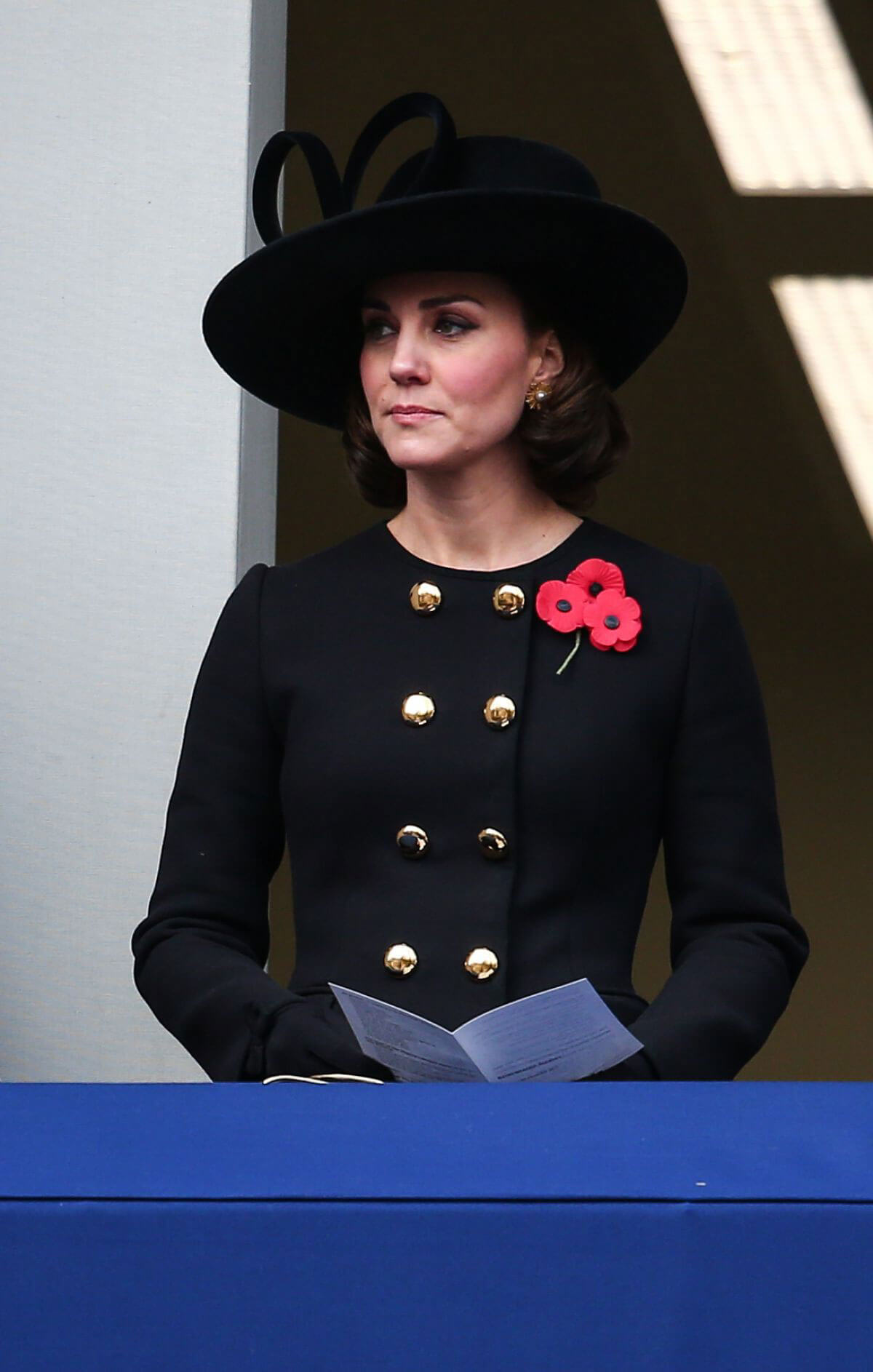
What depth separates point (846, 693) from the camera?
462 cm

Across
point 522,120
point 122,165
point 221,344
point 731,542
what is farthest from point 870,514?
point 221,344

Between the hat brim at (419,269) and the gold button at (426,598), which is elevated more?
the hat brim at (419,269)

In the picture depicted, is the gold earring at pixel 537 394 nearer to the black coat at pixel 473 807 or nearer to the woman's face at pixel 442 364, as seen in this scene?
the woman's face at pixel 442 364

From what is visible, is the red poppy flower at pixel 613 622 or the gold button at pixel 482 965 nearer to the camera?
the gold button at pixel 482 965

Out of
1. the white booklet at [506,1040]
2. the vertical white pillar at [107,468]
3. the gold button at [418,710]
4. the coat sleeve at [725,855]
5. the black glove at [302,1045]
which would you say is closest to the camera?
the white booklet at [506,1040]

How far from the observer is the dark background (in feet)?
14.6

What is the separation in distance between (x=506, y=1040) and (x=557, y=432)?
615 mm

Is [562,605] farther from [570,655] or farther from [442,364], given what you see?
[442,364]

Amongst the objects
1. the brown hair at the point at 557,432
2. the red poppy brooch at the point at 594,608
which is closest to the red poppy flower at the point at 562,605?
the red poppy brooch at the point at 594,608

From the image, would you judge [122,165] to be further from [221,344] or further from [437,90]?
[437,90]

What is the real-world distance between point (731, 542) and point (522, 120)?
1.09 m

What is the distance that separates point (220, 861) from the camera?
1553mm

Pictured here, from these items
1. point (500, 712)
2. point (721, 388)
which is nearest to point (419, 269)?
point (500, 712)

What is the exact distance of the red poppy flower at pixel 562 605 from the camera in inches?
62.0
